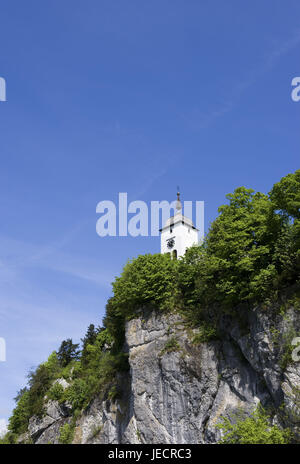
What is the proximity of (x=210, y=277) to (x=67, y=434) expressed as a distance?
62.4ft

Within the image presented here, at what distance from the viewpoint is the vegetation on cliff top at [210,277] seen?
25328 mm

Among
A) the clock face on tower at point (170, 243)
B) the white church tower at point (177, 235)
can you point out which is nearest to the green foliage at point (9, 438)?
the white church tower at point (177, 235)

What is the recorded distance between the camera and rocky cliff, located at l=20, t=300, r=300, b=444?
23.5 metres

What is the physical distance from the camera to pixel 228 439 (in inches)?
896

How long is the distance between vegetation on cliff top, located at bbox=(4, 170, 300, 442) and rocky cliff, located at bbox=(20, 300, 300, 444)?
120 centimetres

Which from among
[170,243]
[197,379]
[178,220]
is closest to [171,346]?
[197,379]

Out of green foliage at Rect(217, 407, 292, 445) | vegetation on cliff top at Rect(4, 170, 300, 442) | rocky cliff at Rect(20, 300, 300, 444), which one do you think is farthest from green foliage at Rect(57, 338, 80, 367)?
green foliage at Rect(217, 407, 292, 445)

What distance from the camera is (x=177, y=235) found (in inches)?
1893

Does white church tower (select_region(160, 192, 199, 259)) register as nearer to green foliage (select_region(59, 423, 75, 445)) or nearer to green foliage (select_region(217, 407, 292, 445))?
green foliage (select_region(59, 423, 75, 445))

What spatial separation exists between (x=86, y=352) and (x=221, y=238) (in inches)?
923

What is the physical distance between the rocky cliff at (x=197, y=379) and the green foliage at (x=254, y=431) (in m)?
0.57

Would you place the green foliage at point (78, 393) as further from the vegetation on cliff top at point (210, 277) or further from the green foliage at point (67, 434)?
the green foliage at point (67, 434)

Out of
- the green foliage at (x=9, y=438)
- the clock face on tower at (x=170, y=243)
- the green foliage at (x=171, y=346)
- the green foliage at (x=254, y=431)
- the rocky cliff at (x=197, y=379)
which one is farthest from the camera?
the clock face on tower at (x=170, y=243)
